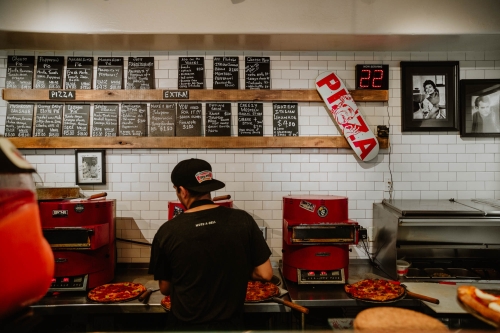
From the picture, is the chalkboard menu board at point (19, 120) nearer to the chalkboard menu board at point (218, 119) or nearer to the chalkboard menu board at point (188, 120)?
the chalkboard menu board at point (188, 120)

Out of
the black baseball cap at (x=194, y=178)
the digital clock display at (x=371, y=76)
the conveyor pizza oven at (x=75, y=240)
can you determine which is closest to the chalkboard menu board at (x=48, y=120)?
the conveyor pizza oven at (x=75, y=240)

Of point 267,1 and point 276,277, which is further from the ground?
point 267,1

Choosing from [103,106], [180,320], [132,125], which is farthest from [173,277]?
[103,106]

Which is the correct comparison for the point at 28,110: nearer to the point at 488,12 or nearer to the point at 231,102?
the point at 231,102

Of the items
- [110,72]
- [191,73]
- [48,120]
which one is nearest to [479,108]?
[191,73]

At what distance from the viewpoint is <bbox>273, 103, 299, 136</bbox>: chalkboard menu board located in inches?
153

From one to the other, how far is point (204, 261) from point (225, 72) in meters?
2.49

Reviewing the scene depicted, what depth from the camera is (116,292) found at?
3.01 metres

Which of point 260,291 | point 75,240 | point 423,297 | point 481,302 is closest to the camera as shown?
point 481,302

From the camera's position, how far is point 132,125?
3.86m

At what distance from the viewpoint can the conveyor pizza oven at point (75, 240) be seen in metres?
2.90

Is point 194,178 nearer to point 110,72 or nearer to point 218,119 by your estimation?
point 218,119

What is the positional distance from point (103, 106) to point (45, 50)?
0.93m

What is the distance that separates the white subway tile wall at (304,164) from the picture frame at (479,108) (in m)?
0.13
